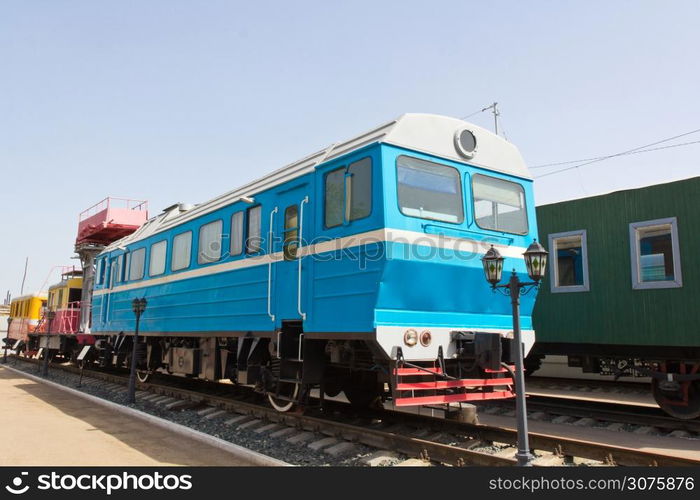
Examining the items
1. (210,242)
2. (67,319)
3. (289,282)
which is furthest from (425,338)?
(67,319)

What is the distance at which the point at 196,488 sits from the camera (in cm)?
496

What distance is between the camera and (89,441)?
721 cm

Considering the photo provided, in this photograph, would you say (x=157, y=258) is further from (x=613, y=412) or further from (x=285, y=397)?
(x=613, y=412)

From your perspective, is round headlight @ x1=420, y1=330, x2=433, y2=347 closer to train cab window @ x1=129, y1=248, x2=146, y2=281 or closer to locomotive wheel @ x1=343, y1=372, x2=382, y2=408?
locomotive wheel @ x1=343, y1=372, x2=382, y2=408

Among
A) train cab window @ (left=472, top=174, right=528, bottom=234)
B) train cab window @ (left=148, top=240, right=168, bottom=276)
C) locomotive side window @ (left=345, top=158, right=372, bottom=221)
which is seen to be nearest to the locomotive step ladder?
locomotive side window @ (left=345, top=158, right=372, bottom=221)

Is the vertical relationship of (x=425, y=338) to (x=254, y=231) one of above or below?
below

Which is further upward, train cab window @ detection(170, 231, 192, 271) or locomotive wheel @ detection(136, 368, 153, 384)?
train cab window @ detection(170, 231, 192, 271)

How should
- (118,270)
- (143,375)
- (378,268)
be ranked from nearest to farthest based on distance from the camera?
1. (378,268)
2. (143,375)
3. (118,270)

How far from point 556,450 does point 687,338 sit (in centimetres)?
508

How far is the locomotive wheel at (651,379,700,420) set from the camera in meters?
9.19

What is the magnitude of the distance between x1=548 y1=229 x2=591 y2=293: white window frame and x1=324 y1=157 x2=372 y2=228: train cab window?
277 inches

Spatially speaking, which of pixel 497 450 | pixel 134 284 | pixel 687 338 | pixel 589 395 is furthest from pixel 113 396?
pixel 687 338

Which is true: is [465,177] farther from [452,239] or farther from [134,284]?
[134,284]

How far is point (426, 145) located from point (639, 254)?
6.31 m
